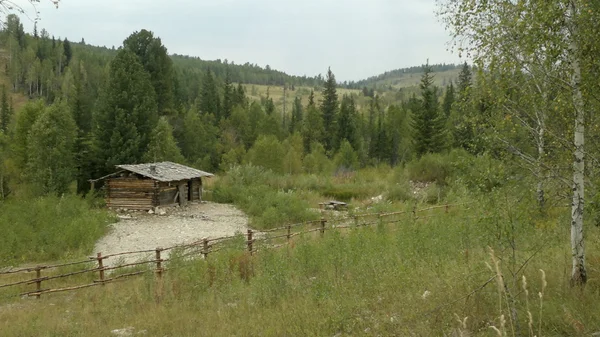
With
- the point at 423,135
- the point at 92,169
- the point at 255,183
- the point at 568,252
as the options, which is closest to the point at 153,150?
the point at 92,169

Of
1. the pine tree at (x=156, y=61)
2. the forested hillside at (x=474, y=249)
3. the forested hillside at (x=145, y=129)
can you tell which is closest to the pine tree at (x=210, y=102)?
the forested hillside at (x=145, y=129)

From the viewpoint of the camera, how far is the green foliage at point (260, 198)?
25.0 metres

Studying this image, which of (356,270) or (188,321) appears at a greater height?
(356,270)

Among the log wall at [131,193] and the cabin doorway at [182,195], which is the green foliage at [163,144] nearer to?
the cabin doorway at [182,195]

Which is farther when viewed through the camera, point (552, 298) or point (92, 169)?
point (92, 169)

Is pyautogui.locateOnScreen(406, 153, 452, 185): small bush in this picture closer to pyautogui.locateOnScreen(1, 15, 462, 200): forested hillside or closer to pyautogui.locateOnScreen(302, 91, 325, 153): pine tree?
pyautogui.locateOnScreen(1, 15, 462, 200): forested hillside

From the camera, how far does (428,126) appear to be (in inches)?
1588

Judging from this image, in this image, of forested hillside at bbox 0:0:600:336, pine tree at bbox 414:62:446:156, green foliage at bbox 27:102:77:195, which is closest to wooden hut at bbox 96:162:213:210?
green foliage at bbox 27:102:77:195

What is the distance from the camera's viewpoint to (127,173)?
91.6 feet

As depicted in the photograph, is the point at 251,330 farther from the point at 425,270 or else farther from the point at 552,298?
the point at 552,298

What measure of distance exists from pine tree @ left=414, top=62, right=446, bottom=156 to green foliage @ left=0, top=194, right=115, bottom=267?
2668cm

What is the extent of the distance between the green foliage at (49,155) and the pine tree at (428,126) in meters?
28.0

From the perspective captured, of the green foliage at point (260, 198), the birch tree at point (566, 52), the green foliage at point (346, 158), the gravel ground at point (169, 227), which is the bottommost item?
the gravel ground at point (169, 227)

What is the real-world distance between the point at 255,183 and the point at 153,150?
771cm
